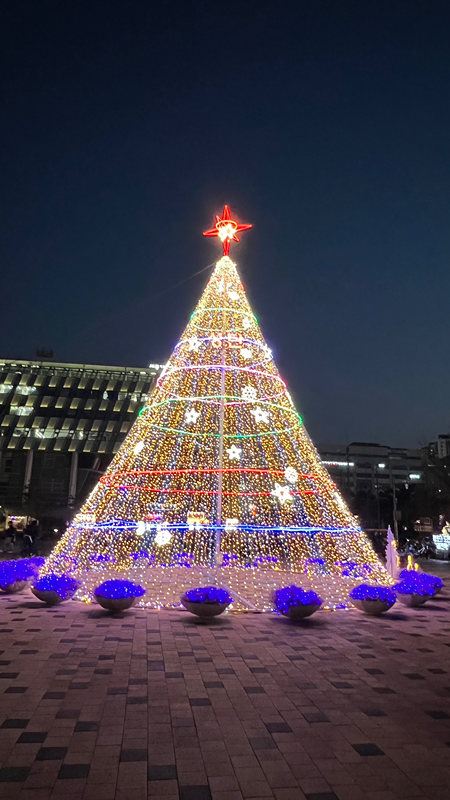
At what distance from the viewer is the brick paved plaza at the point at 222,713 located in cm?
361

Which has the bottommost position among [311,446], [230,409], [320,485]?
[320,485]

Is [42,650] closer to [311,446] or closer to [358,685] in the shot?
[358,685]

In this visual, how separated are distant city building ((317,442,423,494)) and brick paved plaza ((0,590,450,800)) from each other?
94016mm

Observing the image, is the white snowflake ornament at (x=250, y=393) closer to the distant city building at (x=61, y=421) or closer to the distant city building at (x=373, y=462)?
the distant city building at (x=61, y=421)

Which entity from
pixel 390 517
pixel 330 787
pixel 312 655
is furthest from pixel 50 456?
pixel 330 787

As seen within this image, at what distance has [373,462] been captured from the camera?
10275cm

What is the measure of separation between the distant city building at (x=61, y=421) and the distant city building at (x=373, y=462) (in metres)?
57.6

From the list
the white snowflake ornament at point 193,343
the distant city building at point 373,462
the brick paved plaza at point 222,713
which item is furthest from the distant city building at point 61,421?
the distant city building at point 373,462

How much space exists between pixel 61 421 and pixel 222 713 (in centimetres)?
4821

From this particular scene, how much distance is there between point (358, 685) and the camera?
19.1 feet

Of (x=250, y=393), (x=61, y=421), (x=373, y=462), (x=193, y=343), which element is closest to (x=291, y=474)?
(x=250, y=393)

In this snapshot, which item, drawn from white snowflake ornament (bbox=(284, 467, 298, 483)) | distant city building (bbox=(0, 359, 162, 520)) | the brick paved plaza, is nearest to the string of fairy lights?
white snowflake ornament (bbox=(284, 467, 298, 483))

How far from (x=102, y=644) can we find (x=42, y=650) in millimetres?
818

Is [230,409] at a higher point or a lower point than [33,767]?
higher
